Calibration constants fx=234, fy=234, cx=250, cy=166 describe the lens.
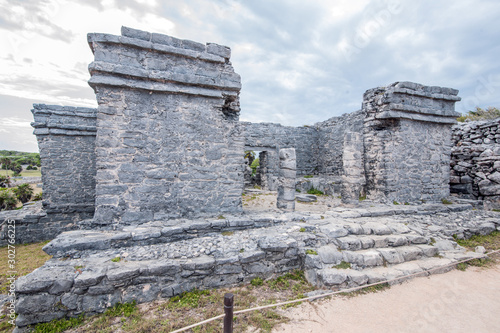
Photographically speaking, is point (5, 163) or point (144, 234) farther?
point (5, 163)

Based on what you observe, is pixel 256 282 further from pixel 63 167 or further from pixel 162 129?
pixel 63 167

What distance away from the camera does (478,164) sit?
9180mm

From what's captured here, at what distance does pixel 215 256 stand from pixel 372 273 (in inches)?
114

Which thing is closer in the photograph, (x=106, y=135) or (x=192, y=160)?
(x=106, y=135)

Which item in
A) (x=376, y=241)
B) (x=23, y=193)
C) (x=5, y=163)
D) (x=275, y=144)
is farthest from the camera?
(x=5, y=163)

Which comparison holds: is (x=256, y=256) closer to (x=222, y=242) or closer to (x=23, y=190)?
(x=222, y=242)

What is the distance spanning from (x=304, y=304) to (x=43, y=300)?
149 inches

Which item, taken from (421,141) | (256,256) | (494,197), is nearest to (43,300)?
(256,256)

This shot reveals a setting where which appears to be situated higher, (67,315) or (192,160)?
(192,160)

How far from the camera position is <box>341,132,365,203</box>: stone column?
836 centimetres

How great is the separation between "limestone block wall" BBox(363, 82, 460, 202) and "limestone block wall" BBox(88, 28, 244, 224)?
5328 millimetres

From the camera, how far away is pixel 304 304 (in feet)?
12.1

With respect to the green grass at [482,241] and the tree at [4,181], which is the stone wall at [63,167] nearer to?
the tree at [4,181]

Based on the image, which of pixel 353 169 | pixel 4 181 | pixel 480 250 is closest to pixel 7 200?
pixel 4 181
